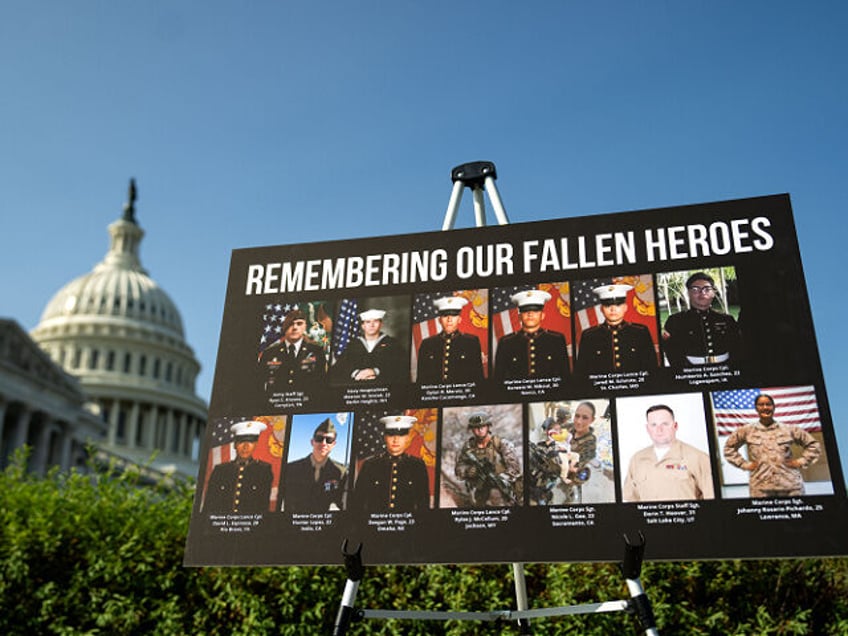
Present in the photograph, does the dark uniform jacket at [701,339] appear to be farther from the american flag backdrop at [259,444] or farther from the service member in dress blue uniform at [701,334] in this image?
the american flag backdrop at [259,444]

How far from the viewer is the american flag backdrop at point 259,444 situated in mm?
5375

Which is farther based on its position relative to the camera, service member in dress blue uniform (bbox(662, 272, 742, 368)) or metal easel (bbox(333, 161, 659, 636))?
service member in dress blue uniform (bbox(662, 272, 742, 368))

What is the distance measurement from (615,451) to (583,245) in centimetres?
142

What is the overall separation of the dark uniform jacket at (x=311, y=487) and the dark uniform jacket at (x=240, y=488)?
152 mm

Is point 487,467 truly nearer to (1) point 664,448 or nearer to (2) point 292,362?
(1) point 664,448

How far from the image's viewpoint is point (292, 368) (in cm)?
563

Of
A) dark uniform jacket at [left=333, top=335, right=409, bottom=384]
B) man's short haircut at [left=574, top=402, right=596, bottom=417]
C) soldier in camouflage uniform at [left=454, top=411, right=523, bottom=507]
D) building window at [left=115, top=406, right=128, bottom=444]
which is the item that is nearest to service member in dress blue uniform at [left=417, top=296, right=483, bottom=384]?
dark uniform jacket at [left=333, top=335, right=409, bottom=384]

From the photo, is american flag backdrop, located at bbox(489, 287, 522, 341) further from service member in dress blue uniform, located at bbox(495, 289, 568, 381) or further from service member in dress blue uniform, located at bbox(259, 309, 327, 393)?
service member in dress blue uniform, located at bbox(259, 309, 327, 393)

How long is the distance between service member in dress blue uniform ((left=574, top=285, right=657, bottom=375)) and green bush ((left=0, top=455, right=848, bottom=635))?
3613mm

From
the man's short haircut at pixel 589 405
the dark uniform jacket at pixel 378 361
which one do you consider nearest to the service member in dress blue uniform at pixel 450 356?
the dark uniform jacket at pixel 378 361

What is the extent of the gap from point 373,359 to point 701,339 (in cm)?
207

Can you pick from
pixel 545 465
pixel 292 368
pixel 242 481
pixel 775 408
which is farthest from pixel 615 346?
pixel 242 481

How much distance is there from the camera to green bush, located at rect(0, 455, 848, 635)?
7676 millimetres

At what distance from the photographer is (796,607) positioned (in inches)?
298
